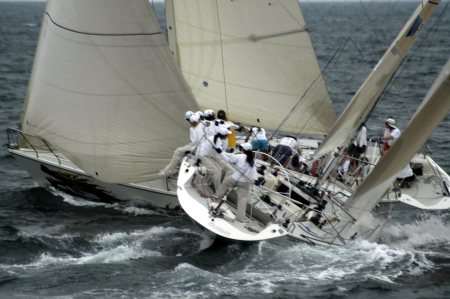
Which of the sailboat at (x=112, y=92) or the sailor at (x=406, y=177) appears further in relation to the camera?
the sailor at (x=406, y=177)

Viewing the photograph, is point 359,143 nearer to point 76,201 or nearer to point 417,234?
point 417,234

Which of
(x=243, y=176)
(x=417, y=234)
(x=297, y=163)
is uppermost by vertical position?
(x=243, y=176)

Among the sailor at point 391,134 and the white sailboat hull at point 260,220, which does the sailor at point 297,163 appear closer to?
the white sailboat hull at point 260,220

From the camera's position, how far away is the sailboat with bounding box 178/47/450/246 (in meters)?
8.75

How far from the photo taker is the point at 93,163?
11.2 m

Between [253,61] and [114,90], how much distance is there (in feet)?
13.0

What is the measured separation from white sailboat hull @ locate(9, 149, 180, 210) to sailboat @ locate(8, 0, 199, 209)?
10 centimetres

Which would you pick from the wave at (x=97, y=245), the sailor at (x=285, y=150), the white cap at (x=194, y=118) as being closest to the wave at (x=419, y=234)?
the sailor at (x=285, y=150)

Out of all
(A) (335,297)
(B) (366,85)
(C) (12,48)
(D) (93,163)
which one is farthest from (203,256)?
(C) (12,48)

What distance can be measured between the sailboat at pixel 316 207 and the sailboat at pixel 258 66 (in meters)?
2.32

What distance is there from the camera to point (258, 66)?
13.4 meters

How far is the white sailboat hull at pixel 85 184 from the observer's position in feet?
38.9

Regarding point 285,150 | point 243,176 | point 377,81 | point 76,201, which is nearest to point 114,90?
point 76,201

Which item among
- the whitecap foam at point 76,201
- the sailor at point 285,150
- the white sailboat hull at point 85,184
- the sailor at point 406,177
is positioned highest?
the sailor at point 285,150
